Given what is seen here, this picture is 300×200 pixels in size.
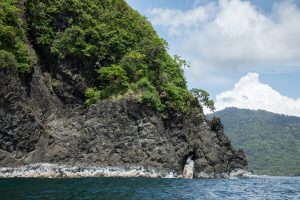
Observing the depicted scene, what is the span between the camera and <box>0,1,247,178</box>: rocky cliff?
60281 mm

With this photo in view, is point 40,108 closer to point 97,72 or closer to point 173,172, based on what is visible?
point 97,72

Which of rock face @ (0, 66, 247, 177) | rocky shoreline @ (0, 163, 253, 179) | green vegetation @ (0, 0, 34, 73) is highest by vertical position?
green vegetation @ (0, 0, 34, 73)

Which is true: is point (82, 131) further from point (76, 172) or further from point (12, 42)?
point (12, 42)

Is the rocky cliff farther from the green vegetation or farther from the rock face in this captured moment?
the green vegetation

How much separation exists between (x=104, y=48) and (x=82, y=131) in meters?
17.8

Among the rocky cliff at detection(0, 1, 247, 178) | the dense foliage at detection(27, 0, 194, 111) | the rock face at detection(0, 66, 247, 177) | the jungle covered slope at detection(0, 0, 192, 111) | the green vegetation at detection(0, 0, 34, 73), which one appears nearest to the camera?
the rock face at detection(0, 66, 247, 177)

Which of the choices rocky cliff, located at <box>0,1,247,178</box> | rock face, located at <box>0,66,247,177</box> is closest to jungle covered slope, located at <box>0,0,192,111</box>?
rocky cliff, located at <box>0,1,247,178</box>

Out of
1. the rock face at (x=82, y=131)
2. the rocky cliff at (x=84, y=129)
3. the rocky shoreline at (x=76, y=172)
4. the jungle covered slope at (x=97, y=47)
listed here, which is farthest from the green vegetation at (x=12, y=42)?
the rocky shoreline at (x=76, y=172)

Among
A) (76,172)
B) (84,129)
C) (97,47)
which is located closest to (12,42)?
(97,47)

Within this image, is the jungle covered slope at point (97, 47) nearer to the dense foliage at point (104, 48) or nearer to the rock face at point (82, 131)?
the dense foliage at point (104, 48)

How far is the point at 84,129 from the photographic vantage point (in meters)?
67.2

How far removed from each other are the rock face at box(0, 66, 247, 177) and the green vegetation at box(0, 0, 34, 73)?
209 cm

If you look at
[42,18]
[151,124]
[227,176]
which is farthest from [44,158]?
[227,176]

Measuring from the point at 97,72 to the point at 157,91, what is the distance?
12.0 m
